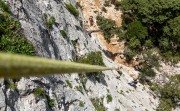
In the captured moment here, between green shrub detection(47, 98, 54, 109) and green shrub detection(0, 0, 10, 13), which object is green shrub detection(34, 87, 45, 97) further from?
green shrub detection(0, 0, 10, 13)

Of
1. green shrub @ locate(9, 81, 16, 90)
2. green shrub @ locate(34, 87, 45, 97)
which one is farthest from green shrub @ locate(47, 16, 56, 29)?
green shrub @ locate(9, 81, 16, 90)

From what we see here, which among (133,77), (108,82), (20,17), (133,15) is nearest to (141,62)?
(133,77)

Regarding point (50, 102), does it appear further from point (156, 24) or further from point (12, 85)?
point (156, 24)

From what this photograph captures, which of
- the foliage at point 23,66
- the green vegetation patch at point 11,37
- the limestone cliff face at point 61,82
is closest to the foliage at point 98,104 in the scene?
the limestone cliff face at point 61,82

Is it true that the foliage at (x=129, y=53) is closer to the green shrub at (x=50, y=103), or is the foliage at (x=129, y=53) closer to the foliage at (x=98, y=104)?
the foliage at (x=98, y=104)

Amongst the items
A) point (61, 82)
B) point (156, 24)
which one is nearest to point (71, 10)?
point (61, 82)
